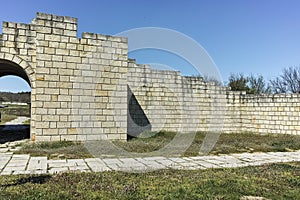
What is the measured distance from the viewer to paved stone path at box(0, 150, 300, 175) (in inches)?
174

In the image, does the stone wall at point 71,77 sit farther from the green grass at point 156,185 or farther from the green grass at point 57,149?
the green grass at point 156,185

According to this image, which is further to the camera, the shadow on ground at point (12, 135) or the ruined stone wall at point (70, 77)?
the shadow on ground at point (12, 135)

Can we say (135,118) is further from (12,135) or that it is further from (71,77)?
(12,135)

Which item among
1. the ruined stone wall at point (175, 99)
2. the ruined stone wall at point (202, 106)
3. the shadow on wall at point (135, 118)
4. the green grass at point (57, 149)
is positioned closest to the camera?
the green grass at point (57, 149)

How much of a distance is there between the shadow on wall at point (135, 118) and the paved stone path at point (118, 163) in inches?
167

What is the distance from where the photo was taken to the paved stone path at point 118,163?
4410 millimetres

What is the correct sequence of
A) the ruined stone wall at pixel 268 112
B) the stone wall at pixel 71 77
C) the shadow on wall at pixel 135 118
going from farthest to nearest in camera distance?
the ruined stone wall at pixel 268 112 → the shadow on wall at pixel 135 118 → the stone wall at pixel 71 77

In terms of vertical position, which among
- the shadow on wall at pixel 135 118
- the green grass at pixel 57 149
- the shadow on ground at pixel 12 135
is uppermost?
the shadow on wall at pixel 135 118

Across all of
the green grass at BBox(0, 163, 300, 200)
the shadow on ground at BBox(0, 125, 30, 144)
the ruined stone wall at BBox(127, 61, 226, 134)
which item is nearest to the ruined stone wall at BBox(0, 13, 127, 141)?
the shadow on ground at BBox(0, 125, 30, 144)

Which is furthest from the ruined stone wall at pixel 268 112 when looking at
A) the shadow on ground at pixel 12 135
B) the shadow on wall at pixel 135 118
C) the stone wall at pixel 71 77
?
the shadow on ground at pixel 12 135

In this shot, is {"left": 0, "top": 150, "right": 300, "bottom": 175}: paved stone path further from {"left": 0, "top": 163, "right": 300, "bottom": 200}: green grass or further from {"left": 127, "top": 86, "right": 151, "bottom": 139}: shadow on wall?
{"left": 127, "top": 86, "right": 151, "bottom": 139}: shadow on wall

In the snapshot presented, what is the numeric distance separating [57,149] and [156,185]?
373cm

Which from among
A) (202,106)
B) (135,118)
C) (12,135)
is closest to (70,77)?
(135,118)

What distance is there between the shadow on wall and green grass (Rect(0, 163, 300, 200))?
5535 millimetres
